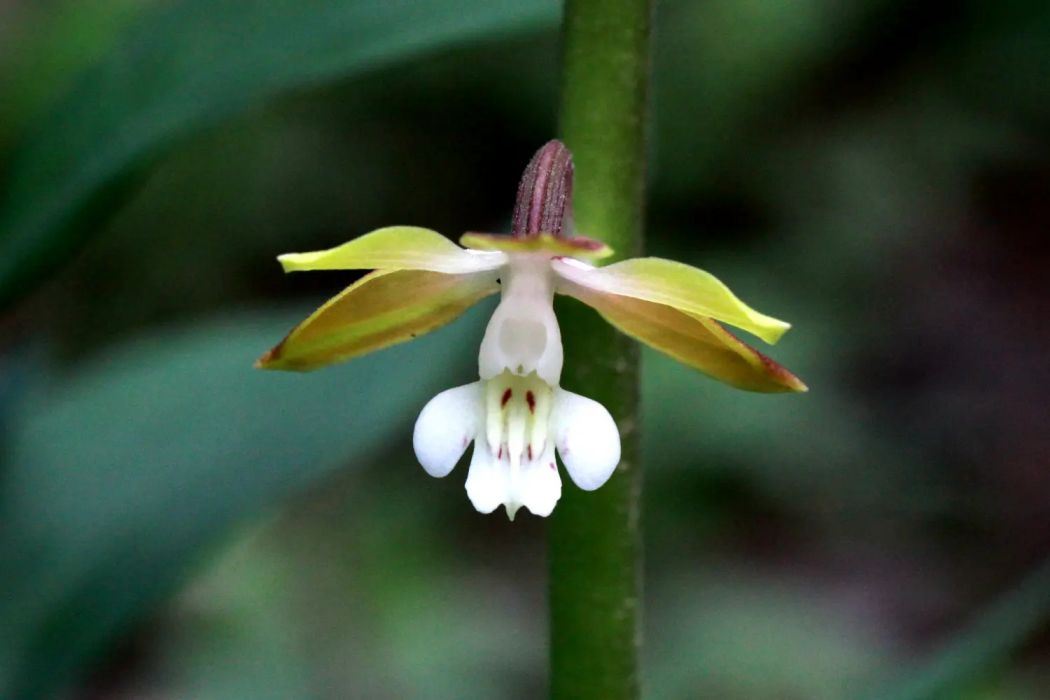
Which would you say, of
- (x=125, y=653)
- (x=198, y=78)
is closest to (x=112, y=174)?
(x=198, y=78)

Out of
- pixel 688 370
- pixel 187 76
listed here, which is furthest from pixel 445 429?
pixel 688 370

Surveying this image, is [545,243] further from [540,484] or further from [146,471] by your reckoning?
[146,471]

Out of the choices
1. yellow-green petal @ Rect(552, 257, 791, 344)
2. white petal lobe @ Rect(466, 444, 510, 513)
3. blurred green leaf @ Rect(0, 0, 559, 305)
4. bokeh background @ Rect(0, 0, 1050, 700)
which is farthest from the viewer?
bokeh background @ Rect(0, 0, 1050, 700)

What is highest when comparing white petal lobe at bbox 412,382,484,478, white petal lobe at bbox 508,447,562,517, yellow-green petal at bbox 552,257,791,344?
yellow-green petal at bbox 552,257,791,344

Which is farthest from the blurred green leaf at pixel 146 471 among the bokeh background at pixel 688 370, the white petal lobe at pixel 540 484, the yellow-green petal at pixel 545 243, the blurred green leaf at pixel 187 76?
the yellow-green petal at pixel 545 243

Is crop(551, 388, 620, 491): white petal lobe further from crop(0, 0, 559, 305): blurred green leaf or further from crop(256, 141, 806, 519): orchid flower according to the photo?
crop(0, 0, 559, 305): blurred green leaf

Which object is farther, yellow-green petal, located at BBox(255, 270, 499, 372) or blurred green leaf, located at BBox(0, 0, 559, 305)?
blurred green leaf, located at BBox(0, 0, 559, 305)

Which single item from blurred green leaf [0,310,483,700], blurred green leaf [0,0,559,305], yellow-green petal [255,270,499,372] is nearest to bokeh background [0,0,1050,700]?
blurred green leaf [0,310,483,700]
